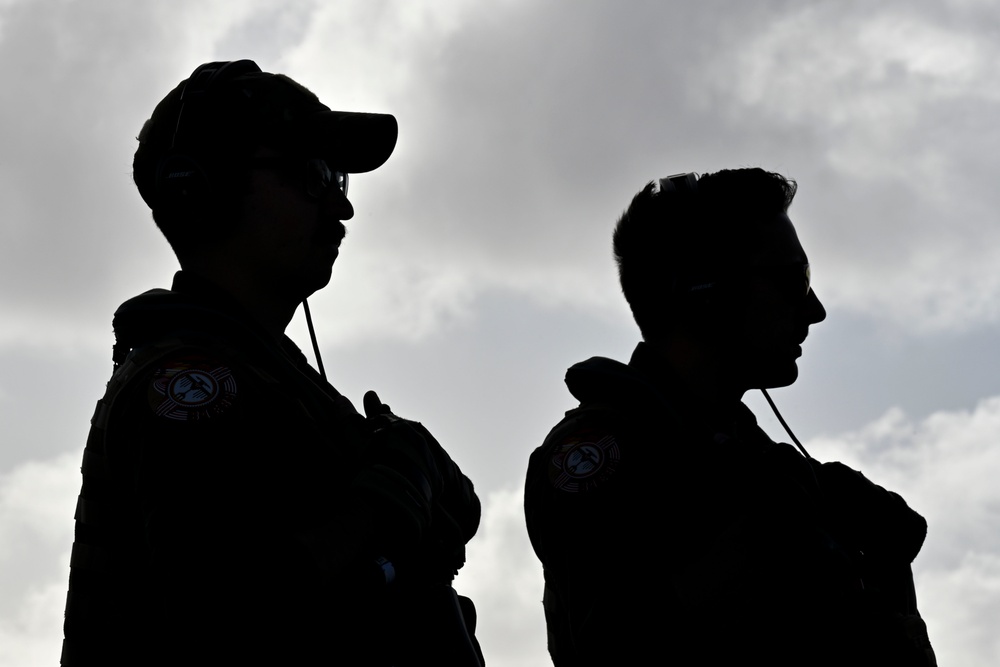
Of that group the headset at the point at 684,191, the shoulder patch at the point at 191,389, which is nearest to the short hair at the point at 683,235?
the headset at the point at 684,191

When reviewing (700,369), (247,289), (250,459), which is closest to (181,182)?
(247,289)

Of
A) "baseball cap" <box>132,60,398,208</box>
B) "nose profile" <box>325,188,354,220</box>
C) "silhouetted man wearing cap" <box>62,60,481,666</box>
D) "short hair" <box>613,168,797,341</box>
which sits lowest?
"silhouetted man wearing cap" <box>62,60,481,666</box>

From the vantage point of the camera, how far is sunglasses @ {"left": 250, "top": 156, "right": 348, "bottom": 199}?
4.66 metres

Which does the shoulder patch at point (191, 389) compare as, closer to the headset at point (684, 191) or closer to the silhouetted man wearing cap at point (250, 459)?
the silhouetted man wearing cap at point (250, 459)

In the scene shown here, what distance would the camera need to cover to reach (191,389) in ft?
12.8

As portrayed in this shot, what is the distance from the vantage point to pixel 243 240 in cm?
459

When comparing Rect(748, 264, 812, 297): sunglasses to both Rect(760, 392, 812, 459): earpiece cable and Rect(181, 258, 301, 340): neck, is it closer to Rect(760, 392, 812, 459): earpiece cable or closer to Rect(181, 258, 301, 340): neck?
Rect(760, 392, 812, 459): earpiece cable

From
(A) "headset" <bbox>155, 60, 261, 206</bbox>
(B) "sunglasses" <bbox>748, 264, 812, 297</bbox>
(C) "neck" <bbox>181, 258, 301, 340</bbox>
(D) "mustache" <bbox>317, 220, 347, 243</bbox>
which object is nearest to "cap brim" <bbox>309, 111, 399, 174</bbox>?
(D) "mustache" <bbox>317, 220, 347, 243</bbox>

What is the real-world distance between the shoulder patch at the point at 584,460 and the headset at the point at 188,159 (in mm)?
1918

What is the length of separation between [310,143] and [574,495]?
181 centimetres

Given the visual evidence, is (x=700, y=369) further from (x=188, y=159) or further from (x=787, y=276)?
(x=188, y=159)

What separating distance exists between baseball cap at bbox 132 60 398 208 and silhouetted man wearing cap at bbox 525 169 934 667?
1654 millimetres

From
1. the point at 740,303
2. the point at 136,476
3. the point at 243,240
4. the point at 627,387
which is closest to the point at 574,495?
the point at 627,387

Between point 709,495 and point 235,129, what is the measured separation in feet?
8.25
